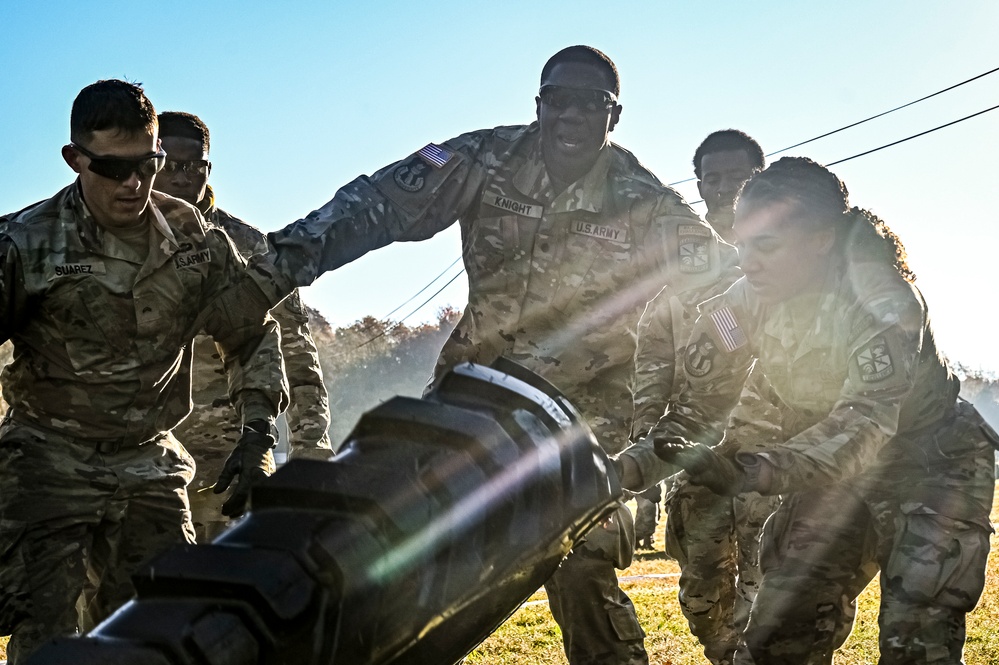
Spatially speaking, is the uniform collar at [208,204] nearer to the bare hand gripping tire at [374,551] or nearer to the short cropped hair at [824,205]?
the short cropped hair at [824,205]

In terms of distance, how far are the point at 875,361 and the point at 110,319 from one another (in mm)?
2784

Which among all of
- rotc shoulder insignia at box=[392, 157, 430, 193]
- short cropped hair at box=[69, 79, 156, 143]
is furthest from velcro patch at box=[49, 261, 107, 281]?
rotc shoulder insignia at box=[392, 157, 430, 193]

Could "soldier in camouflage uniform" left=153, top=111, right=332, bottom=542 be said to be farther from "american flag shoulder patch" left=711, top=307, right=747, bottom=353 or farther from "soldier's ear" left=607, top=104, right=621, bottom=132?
"american flag shoulder patch" left=711, top=307, right=747, bottom=353

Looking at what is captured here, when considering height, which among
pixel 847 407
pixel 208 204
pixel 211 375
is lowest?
pixel 847 407

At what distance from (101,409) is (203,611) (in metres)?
3.69

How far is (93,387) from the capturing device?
4.61 meters

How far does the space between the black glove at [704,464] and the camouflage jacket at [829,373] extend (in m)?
0.22

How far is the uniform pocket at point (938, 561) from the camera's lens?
4293 millimetres

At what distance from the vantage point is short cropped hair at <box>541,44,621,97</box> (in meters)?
5.44

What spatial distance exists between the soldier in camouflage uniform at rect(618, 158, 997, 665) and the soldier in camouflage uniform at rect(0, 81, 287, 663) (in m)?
1.93

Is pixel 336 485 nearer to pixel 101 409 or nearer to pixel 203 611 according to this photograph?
pixel 203 611

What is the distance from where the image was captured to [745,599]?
6.79m

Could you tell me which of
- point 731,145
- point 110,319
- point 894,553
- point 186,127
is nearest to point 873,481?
point 894,553

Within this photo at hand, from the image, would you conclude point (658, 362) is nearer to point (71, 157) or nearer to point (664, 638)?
point (71, 157)
